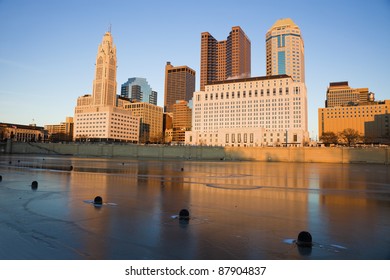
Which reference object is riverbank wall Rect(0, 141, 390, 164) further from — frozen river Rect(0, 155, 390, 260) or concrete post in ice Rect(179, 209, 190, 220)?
concrete post in ice Rect(179, 209, 190, 220)

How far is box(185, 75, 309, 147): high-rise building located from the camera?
17475cm

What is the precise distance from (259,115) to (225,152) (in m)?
95.3

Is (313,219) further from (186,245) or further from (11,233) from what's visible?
(11,233)

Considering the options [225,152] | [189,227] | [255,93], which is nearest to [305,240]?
[189,227]

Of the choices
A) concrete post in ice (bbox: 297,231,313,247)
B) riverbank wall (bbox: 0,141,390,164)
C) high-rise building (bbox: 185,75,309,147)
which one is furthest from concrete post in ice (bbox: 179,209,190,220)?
high-rise building (bbox: 185,75,309,147)

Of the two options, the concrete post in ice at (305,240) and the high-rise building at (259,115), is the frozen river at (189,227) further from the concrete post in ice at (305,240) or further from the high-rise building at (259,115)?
the high-rise building at (259,115)

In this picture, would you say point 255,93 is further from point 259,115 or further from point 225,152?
point 225,152

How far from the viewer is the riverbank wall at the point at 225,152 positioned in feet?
275

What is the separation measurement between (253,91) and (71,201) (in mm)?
186695

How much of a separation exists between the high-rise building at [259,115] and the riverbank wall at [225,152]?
7344cm

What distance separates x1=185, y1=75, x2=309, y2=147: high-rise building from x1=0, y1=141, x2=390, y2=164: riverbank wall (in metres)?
73.4

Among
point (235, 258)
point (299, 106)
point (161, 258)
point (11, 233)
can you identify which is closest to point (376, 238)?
point (235, 258)

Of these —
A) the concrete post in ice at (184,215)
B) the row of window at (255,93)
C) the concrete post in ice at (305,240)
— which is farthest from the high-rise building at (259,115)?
the concrete post in ice at (305,240)

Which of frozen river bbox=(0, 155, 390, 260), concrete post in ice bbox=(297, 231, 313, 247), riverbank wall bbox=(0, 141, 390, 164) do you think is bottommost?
frozen river bbox=(0, 155, 390, 260)
